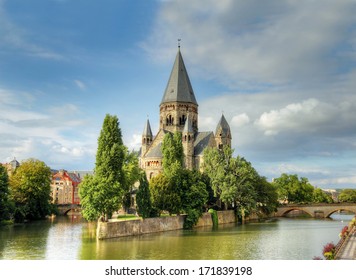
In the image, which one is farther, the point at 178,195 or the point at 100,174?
the point at 178,195

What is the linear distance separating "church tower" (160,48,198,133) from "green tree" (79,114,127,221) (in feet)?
147

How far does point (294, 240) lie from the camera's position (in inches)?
1642

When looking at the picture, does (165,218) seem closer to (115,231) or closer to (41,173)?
(115,231)

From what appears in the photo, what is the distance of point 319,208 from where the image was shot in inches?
3275

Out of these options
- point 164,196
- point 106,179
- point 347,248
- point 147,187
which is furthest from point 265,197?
point 347,248

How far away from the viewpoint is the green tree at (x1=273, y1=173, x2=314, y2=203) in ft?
349

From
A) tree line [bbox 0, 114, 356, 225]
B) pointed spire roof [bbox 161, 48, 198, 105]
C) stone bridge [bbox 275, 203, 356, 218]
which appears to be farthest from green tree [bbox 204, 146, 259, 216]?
pointed spire roof [bbox 161, 48, 198, 105]

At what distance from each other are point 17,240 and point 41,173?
31.1m

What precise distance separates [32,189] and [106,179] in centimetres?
3076

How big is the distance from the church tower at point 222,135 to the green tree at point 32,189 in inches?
1452

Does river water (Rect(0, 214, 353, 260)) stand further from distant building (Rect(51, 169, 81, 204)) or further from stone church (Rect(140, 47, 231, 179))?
distant building (Rect(51, 169, 81, 204))

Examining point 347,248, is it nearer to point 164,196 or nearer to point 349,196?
point 164,196

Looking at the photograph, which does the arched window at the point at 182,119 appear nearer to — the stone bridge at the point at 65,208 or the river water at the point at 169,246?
the stone bridge at the point at 65,208
